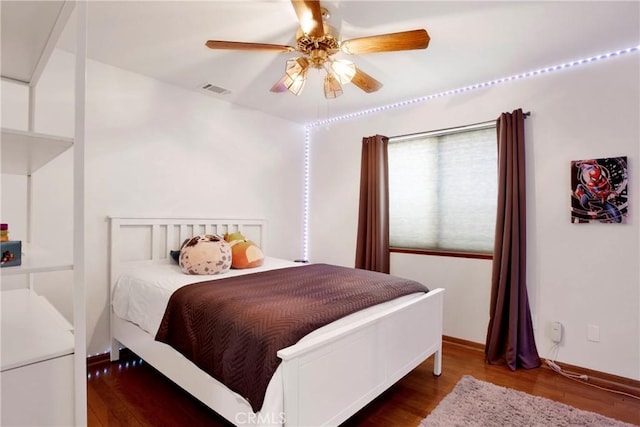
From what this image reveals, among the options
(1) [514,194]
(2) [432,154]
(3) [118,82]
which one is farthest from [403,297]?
(3) [118,82]

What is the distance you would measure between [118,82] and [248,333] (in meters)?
2.53

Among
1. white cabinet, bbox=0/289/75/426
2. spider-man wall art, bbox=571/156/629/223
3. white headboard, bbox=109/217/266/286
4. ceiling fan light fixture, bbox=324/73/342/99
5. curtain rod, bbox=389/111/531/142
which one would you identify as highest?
ceiling fan light fixture, bbox=324/73/342/99

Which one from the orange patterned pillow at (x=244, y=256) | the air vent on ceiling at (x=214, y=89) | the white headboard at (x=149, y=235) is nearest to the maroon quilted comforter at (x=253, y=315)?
the orange patterned pillow at (x=244, y=256)

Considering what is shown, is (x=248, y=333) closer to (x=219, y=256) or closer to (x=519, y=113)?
(x=219, y=256)

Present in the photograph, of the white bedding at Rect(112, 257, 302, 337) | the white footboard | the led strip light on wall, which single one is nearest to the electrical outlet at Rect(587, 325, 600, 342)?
the white footboard

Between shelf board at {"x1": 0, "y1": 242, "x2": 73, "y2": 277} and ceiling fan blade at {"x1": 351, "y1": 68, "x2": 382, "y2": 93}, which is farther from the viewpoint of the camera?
ceiling fan blade at {"x1": 351, "y1": 68, "x2": 382, "y2": 93}

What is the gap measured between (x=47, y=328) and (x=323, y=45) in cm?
195

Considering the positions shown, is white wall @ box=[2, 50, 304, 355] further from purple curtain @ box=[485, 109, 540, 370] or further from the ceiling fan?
purple curtain @ box=[485, 109, 540, 370]

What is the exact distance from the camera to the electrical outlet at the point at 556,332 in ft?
8.89

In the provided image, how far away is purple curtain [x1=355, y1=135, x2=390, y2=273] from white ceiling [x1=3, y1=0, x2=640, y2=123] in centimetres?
79

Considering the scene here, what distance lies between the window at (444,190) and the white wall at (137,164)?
154 centimetres

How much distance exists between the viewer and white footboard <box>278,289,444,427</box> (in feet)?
4.66

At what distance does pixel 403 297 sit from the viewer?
2314 mm

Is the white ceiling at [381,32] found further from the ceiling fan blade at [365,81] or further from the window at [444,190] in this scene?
the window at [444,190]
